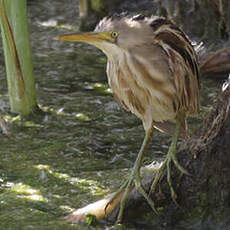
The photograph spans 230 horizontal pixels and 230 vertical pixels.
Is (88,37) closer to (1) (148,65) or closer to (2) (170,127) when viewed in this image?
(1) (148,65)

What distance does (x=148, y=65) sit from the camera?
244 centimetres

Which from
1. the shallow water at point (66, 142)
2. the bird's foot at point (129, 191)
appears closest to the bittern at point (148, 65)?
the bird's foot at point (129, 191)

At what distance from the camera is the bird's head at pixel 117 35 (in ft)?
7.87

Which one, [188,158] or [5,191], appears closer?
[188,158]

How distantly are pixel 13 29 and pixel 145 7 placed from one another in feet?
7.65

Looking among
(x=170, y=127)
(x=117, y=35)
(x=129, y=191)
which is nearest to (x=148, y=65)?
(x=117, y=35)

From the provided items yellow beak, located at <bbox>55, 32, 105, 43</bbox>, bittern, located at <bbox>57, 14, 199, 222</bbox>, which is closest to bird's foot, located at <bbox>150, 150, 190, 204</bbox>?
bittern, located at <bbox>57, 14, 199, 222</bbox>

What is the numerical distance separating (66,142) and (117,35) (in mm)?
1350

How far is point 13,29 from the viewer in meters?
3.69

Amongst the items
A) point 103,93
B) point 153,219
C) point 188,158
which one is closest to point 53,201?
point 153,219

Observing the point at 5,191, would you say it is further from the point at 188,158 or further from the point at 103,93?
the point at 103,93

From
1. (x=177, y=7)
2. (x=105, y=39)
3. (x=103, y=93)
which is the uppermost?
(x=105, y=39)

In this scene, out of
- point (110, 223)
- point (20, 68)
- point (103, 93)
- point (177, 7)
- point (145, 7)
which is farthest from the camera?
point (145, 7)

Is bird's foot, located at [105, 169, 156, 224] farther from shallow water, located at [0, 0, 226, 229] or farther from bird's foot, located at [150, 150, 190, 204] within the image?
shallow water, located at [0, 0, 226, 229]
